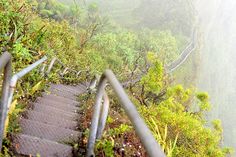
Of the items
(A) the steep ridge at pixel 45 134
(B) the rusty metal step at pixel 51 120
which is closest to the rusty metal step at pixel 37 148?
(A) the steep ridge at pixel 45 134

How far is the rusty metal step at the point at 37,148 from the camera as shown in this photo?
3.92 metres

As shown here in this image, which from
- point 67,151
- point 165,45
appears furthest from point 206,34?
point 67,151

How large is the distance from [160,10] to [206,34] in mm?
16925

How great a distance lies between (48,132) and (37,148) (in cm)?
84

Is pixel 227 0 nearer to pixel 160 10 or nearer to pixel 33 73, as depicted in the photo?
pixel 160 10

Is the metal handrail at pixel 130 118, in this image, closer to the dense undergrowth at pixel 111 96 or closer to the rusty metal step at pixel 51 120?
the dense undergrowth at pixel 111 96

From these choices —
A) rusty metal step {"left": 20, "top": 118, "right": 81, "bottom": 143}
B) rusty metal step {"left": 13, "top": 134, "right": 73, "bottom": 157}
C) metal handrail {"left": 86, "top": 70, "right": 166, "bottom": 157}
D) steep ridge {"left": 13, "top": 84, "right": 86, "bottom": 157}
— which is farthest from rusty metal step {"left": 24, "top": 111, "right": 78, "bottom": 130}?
metal handrail {"left": 86, "top": 70, "right": 166, "bottom": 157}

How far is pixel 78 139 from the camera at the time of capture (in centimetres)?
484

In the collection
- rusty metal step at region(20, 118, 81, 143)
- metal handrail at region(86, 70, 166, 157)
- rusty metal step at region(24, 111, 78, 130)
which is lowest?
metal handrail at region(86, 70, 166, 157)

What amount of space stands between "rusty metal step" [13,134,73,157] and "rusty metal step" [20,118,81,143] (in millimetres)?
543

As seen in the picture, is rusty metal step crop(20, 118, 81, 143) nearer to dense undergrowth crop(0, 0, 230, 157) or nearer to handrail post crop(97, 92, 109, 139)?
dense undergrowth crop(0, 0, 230, 157)

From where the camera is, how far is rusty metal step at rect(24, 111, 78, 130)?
18.3ft

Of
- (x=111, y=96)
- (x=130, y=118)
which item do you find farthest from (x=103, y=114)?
(x=111, y=96)

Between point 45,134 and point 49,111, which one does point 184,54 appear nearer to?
point 49,111
